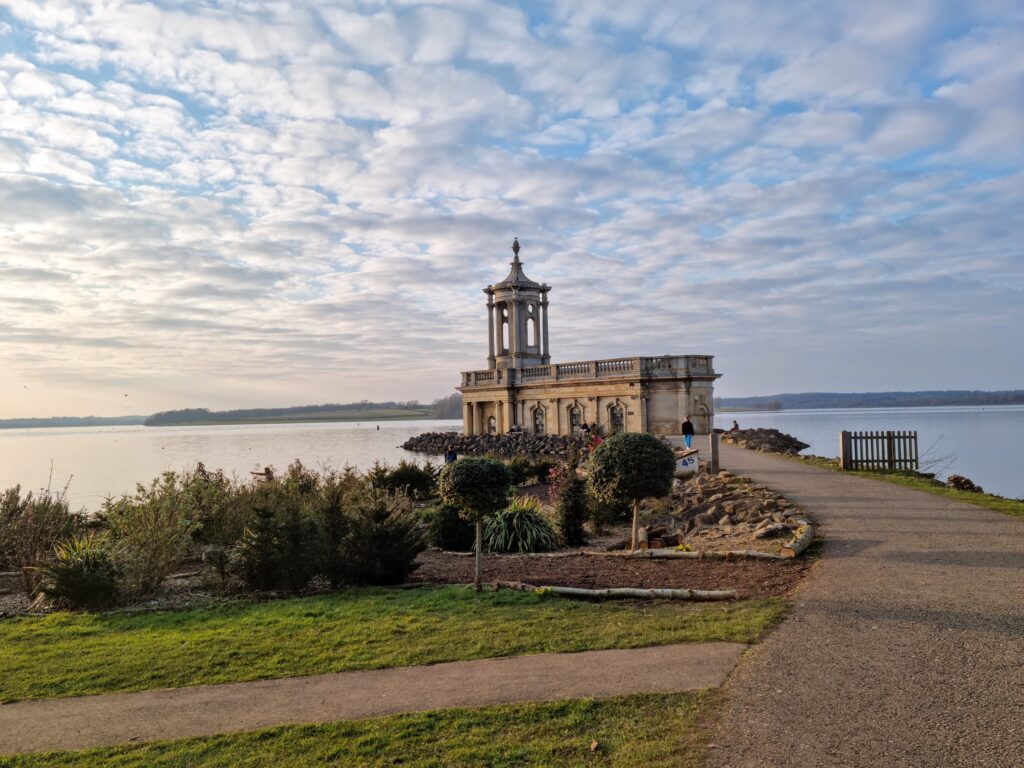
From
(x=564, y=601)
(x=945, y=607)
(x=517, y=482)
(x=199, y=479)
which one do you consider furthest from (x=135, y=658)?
(x=517, y=482)

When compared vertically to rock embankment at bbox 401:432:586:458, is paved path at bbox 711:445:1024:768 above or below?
below

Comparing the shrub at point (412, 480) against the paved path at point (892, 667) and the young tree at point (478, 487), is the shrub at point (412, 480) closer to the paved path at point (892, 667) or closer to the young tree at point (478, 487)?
the young tree at point (478, 487)

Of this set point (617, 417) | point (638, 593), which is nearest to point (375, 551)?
point (638, 593)

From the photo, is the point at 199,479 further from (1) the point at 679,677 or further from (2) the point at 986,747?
(2) the point at 986,747

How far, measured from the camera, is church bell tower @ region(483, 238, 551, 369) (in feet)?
155

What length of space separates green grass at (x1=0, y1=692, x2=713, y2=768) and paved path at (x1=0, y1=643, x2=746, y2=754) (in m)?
0.20

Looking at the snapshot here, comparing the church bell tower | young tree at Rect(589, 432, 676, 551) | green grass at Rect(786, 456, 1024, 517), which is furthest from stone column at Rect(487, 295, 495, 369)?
young tree at Rect(589, 432, 676, 551)

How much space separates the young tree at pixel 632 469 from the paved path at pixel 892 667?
264 centimetres

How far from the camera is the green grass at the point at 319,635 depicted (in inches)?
260

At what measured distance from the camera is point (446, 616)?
8.20m

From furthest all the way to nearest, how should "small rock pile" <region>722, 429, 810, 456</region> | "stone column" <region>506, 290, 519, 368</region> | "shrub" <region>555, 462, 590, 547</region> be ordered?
"stone column" <region>506, 290, 519, 368</region>
"small rock pile" <region>722, 429, 810, 456</region>
"shrub" <region>555, 462, 590, 547</region>

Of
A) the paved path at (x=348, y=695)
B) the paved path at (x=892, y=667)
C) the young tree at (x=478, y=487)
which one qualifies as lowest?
the paved path at (x=348, y=695)

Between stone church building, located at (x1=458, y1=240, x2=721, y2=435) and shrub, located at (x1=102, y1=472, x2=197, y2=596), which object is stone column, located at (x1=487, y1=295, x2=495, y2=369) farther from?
shrub, located at (x1=102, y1=472, x2=197, y2=596)

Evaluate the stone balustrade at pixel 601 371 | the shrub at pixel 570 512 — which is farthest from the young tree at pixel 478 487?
the stone balustrade at pixel 601 371
